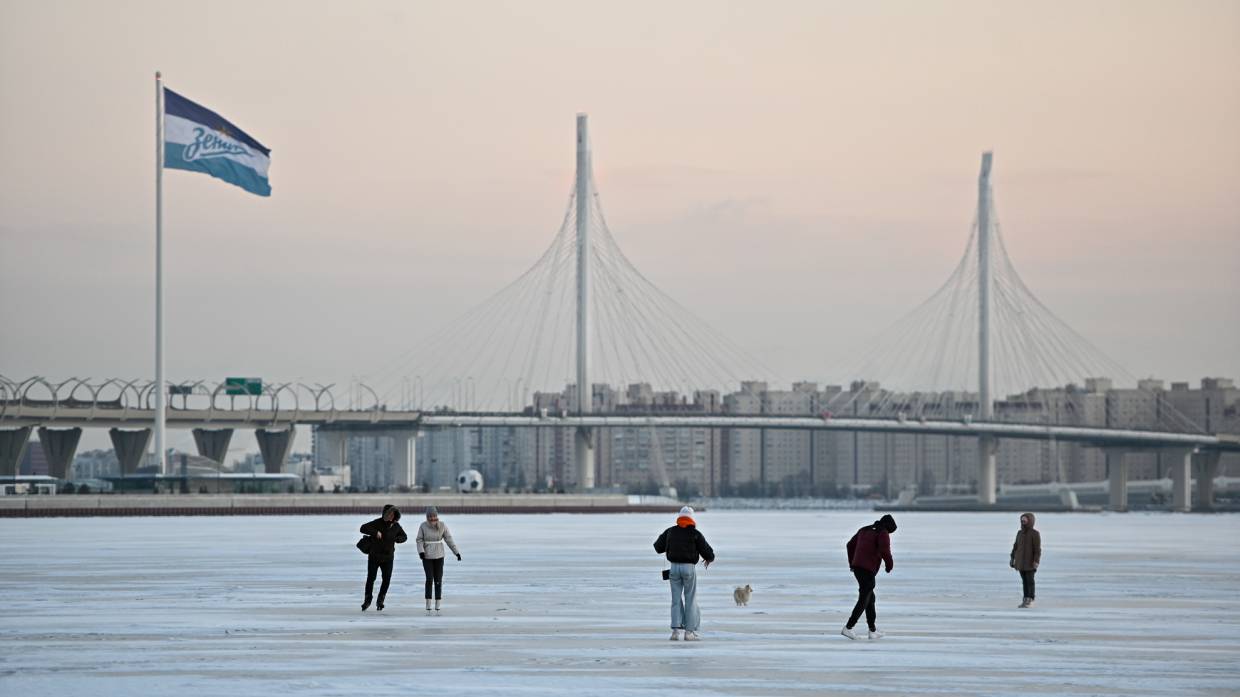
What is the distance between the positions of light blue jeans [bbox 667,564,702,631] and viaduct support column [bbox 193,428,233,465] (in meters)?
121

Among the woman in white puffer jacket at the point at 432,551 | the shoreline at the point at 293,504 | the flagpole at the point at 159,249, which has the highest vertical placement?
the flagpole at the point at 159,249

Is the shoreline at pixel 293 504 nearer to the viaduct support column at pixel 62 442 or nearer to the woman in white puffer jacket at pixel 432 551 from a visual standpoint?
the viaduct support column at pixel 62 442

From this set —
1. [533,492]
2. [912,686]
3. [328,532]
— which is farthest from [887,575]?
[533,492]

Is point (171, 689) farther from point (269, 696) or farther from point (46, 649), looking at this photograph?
point (46, 649)

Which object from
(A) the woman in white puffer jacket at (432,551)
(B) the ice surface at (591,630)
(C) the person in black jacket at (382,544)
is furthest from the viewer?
(A) the woman in white puffer jacket at (432,551)

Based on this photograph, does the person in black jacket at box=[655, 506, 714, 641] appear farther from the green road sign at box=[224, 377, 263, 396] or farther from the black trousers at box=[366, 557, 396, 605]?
the green road sign at box=[224, 377, 263, 396]

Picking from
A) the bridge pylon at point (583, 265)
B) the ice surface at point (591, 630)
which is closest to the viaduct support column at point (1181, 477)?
the bridge pylon at point (583, 265)

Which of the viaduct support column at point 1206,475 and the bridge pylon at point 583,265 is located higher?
the bridge pylon at point 583,265

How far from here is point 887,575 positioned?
37281 millimetres

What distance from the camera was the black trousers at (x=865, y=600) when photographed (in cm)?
2272

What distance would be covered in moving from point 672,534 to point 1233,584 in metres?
16.0

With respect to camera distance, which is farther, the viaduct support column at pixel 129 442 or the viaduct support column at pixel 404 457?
the viaduct support column at pixel 404 457

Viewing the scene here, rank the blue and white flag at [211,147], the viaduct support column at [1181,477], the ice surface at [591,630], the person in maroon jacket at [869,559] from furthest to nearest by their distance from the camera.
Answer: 1. the viaduct support column at [1181,477]
2. the blue and white flag at [211,147]
3. the person in maroon jacket at [869,559]
4. the ice surface at [591,630]

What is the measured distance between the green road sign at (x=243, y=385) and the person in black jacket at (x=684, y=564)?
4682 inches
